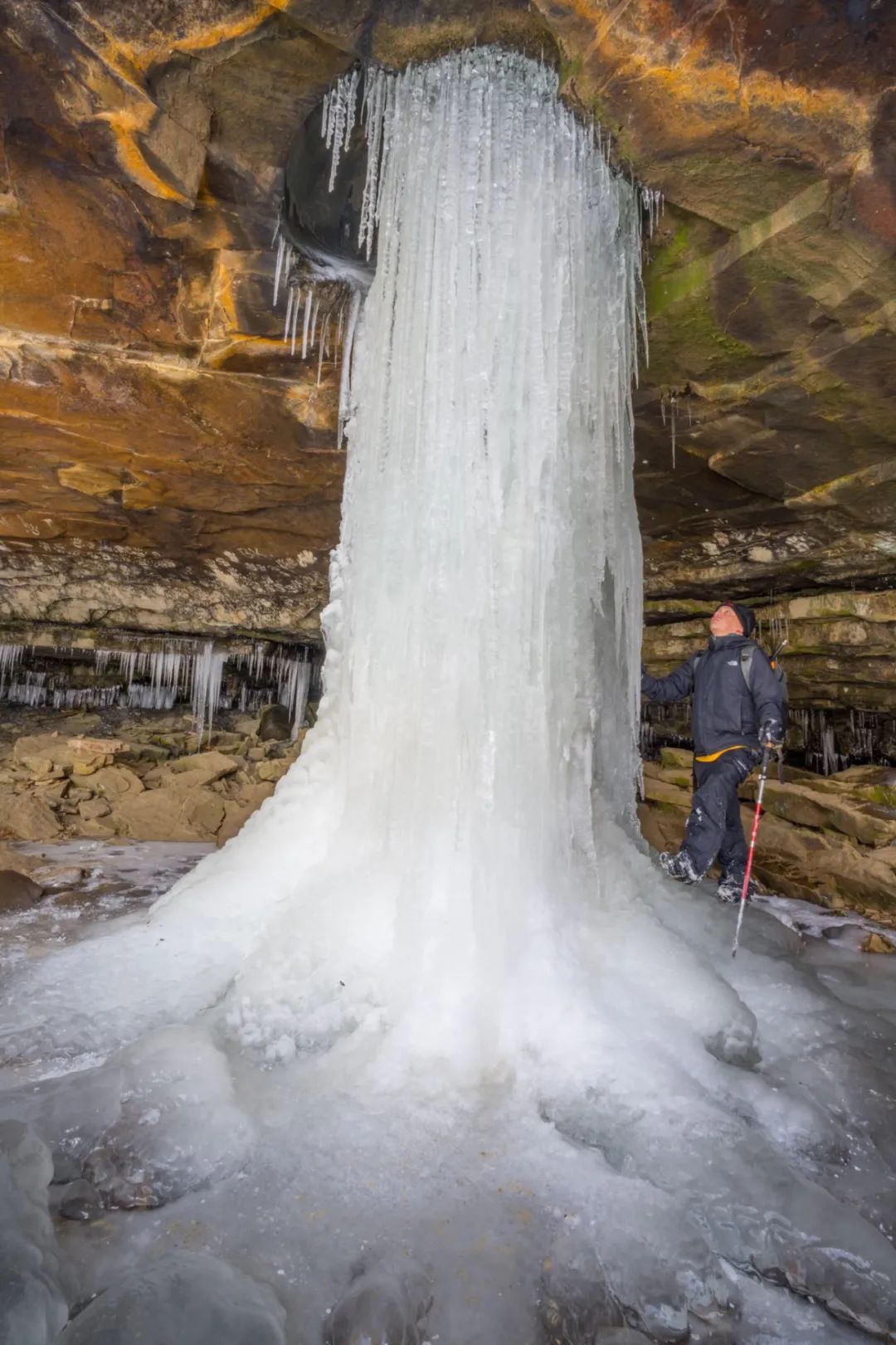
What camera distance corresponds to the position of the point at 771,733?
162 inches

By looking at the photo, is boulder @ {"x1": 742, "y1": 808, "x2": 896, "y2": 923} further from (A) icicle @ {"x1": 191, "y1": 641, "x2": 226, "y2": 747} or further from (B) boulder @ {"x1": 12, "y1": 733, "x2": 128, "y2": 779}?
(A) icicle @ {"x1": 191, "y1": 641, "x2": 226, "y2": 747}

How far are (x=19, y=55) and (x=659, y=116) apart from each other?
252cm

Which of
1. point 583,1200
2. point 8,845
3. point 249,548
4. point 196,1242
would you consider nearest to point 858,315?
point 583,1200

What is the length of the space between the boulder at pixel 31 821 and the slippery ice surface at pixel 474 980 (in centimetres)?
357

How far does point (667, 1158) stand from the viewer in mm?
1962

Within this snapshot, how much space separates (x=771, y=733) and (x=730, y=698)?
429 millimetres

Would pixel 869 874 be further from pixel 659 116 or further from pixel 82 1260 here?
pixel 82 1260

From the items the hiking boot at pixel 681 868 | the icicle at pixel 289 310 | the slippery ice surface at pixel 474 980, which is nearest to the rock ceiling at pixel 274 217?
the icicle at pixel 289 310

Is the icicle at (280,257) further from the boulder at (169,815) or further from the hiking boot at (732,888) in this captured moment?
the boulder at (169,815)

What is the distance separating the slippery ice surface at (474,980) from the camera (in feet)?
5.15

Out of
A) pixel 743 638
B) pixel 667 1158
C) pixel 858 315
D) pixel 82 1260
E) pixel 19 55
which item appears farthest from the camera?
pixel 743 638

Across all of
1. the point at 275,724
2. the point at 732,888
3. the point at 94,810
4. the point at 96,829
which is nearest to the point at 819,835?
the point at 732,888

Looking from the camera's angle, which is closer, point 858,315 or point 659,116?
point 659,116

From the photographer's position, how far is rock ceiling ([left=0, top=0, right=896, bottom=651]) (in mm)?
2635
